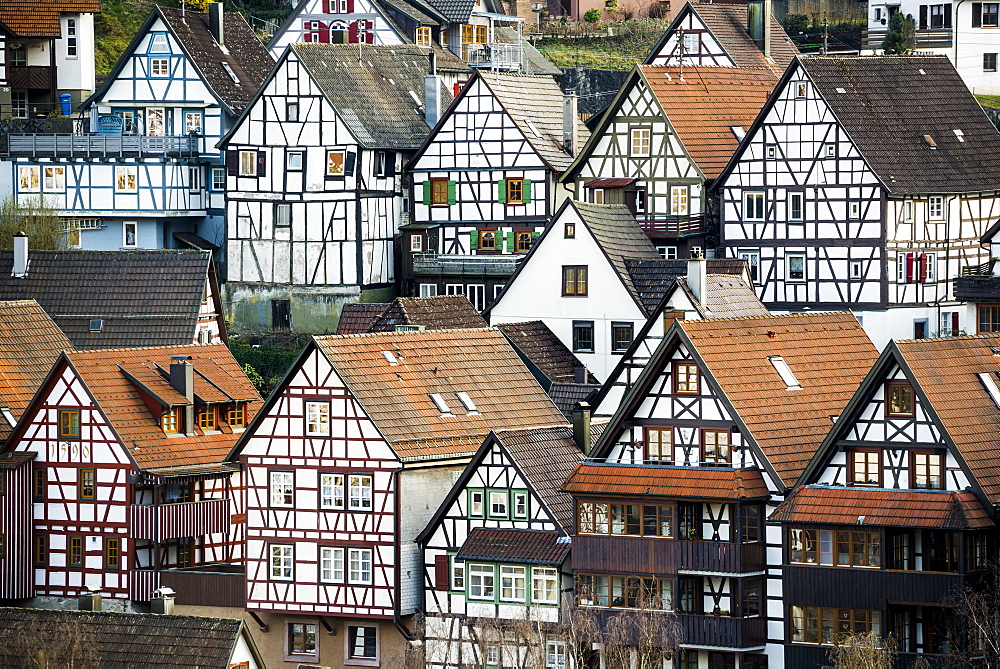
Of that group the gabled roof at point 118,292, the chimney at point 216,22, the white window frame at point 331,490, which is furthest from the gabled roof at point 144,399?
the chimney at point 216,22

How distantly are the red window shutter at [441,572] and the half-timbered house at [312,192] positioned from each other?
35.5 metres

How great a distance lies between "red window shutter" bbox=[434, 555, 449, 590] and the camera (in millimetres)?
73750

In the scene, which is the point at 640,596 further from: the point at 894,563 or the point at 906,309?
the point at 906,309

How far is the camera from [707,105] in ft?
349

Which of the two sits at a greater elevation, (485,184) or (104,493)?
(485,184)

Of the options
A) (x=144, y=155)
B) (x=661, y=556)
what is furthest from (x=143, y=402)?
(x=144, y=155)

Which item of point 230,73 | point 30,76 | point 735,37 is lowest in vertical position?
point 230,73

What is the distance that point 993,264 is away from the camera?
92875mm

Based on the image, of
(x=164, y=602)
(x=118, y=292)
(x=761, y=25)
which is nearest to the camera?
(x=164, y=602)

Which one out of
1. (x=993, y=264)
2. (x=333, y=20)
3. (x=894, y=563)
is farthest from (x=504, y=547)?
(x=333, y=20)

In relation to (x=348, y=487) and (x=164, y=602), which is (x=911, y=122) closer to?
(x=348, y=487)

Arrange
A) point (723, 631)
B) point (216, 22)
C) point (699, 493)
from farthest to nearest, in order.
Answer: point (216, 22), point (723, 631), point (699, 493)

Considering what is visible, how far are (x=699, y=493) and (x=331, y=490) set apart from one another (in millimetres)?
11004

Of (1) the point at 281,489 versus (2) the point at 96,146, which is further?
(2) the point at 96,146
